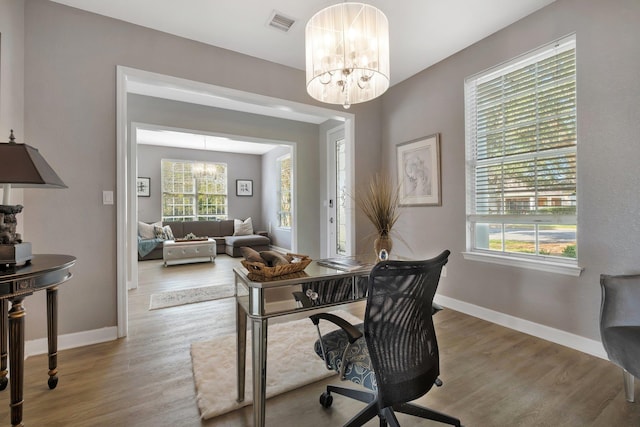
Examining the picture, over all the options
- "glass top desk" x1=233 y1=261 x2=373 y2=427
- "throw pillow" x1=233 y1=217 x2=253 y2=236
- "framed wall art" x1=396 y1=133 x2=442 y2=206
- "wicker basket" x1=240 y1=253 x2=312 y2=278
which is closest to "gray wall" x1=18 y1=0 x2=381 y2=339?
"glass top desk" x1=233 y1=261 x2=373 y2=427

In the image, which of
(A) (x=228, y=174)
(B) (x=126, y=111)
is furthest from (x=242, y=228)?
(B) (x=126, y=111)

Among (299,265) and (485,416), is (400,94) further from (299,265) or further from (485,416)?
(485,416)

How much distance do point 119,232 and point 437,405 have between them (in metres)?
2.77

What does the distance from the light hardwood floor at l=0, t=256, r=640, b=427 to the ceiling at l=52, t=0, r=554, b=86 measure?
2842mm

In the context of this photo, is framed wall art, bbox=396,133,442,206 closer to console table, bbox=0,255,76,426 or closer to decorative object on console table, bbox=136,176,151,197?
console table, bbox=0,255,76,426

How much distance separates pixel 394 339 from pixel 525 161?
2.37 m

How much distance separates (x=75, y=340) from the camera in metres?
2.32

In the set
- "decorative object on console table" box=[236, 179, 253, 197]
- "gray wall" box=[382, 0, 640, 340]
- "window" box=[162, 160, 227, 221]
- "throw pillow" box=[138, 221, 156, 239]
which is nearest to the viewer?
"gray wall" box=[382, 0, 640, 340]

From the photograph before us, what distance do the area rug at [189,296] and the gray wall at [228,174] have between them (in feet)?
14.6

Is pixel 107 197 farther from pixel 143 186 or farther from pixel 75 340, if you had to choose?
pixel 143 186

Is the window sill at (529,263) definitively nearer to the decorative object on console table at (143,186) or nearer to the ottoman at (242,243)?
the ottoman at (242,243)

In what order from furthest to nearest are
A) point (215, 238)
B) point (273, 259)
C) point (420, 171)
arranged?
point (215, 238)
point (420, 171)
point (273, 259)

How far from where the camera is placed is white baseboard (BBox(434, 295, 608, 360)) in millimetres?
2145

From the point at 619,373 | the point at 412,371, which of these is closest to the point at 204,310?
the point at 412,371
